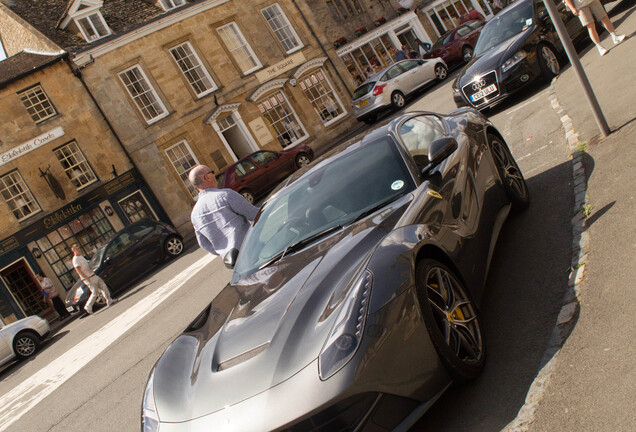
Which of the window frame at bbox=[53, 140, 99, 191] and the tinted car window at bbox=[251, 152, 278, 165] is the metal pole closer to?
the tinted car window at bbox=[251, 152, 278, 165]

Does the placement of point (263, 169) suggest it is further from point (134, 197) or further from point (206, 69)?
point (206, 69)

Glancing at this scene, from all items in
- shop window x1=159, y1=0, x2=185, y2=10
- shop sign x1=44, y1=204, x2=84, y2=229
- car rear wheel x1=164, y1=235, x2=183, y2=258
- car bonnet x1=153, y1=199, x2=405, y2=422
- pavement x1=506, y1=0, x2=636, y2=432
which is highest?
shop window x1=159, y1=0, x2=185, y2=10

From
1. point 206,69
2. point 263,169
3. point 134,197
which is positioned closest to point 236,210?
point 263,169

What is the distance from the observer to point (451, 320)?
3584mm

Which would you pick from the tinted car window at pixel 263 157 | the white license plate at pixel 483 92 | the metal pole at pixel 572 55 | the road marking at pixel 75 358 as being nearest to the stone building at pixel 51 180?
the tinted car window at pixel 263 157

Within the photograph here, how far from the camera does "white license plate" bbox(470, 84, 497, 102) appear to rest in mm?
11883

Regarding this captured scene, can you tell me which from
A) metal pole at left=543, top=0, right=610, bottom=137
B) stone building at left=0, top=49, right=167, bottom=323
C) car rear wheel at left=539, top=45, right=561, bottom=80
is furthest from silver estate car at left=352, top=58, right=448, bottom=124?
metal pole at left=543, top=0, right=610, bottom=137

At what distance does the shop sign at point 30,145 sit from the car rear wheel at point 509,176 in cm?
2184

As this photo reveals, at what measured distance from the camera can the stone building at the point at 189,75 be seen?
25.8 meters

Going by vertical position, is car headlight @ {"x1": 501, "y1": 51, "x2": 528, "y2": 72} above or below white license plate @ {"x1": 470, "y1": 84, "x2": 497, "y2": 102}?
above

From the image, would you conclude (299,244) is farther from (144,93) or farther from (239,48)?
(239,48)

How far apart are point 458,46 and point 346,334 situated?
27.4 metres

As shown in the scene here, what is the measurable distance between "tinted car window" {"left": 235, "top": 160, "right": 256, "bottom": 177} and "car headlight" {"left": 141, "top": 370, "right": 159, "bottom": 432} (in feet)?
61.7

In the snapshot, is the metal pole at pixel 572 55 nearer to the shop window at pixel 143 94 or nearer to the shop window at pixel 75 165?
the shop window at pixel 75 165
